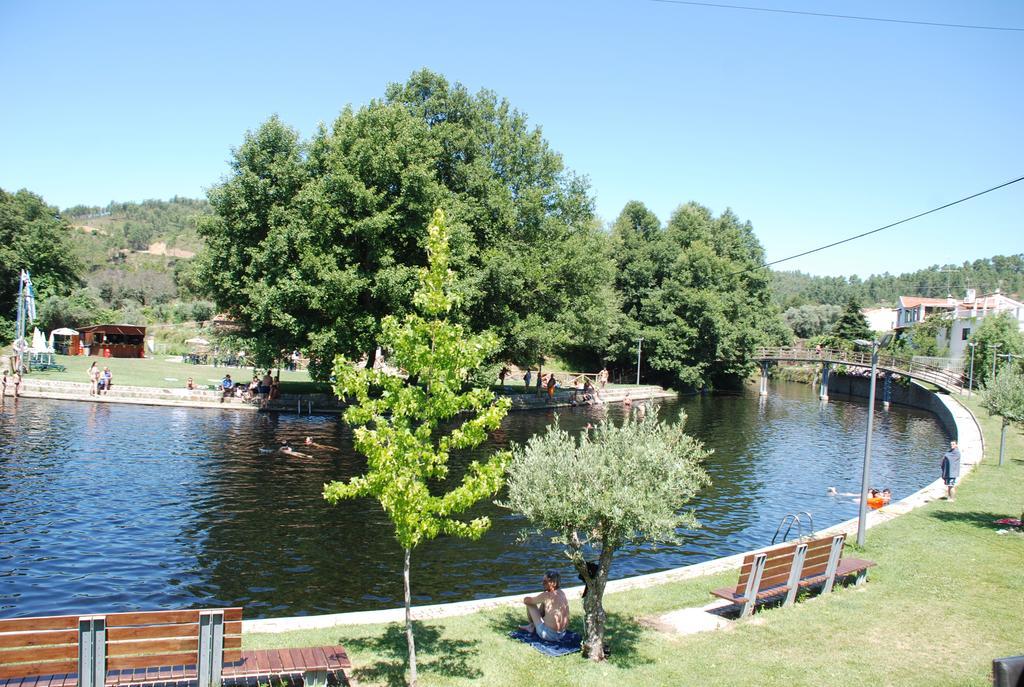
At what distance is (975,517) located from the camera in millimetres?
21891

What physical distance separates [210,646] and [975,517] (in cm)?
2169

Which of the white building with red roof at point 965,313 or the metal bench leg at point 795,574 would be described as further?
the white building with red roof at point 965,313

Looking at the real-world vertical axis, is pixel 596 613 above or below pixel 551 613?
above

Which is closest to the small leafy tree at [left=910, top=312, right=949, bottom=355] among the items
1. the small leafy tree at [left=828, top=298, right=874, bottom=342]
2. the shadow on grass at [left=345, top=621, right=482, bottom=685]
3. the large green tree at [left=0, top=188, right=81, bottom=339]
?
the small leafy tree at [left=828, top=298, right=874, bottom=342]

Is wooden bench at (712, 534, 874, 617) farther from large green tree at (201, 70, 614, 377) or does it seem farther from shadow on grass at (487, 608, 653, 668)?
large green tree at (201, 70, 614, 377)

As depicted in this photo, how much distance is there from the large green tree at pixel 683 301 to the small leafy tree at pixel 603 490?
6159cm

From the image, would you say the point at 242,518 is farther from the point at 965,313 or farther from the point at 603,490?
the point at 965,313

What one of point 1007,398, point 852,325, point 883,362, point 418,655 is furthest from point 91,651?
point 852,325

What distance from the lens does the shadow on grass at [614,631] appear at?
37.3 feet

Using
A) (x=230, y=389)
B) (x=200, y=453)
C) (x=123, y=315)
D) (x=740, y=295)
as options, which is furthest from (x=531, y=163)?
(x=123, y=315)

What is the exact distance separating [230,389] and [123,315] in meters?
62.5

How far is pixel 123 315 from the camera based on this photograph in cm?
9688

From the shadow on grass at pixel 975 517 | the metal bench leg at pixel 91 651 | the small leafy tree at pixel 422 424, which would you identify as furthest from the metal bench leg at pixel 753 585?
the shadow on grass at pixel 975 517

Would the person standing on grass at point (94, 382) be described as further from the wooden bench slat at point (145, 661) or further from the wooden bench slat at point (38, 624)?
the wooden bench slat at point (145, 661)
